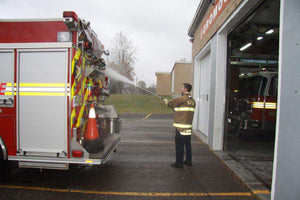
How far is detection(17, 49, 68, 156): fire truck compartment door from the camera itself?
3199 millimetres

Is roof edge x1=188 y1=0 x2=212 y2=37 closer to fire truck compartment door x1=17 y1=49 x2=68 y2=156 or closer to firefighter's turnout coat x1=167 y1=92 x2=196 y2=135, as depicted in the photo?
firefighter's turnout coat x1=167 y1=92 x2=196 y2=135

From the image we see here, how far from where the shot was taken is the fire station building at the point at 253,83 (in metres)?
2.61

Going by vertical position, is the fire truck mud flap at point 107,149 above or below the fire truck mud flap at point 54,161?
above

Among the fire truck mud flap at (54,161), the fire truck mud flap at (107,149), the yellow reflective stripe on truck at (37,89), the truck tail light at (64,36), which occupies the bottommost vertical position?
the fire truck mud flap at (54,161)

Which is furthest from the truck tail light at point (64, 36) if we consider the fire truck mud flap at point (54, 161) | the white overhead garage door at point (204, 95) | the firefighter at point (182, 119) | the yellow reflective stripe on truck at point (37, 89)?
the white overhead garage door at point (204, 95)

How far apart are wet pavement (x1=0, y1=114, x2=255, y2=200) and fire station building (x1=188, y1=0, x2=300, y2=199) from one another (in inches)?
34.2

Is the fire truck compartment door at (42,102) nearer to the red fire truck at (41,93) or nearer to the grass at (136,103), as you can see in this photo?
the red fire truck at (41,93)

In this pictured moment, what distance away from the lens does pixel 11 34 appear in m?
3.26

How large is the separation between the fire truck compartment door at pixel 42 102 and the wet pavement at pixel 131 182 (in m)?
0.68

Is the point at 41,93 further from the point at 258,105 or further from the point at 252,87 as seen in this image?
the point at 252,87

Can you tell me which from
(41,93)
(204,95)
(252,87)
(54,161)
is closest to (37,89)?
(41,93)

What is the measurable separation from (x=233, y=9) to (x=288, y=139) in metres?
3.34

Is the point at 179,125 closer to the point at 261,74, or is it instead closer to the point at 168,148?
the point at 168,148

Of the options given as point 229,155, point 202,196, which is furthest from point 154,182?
point 229,155
